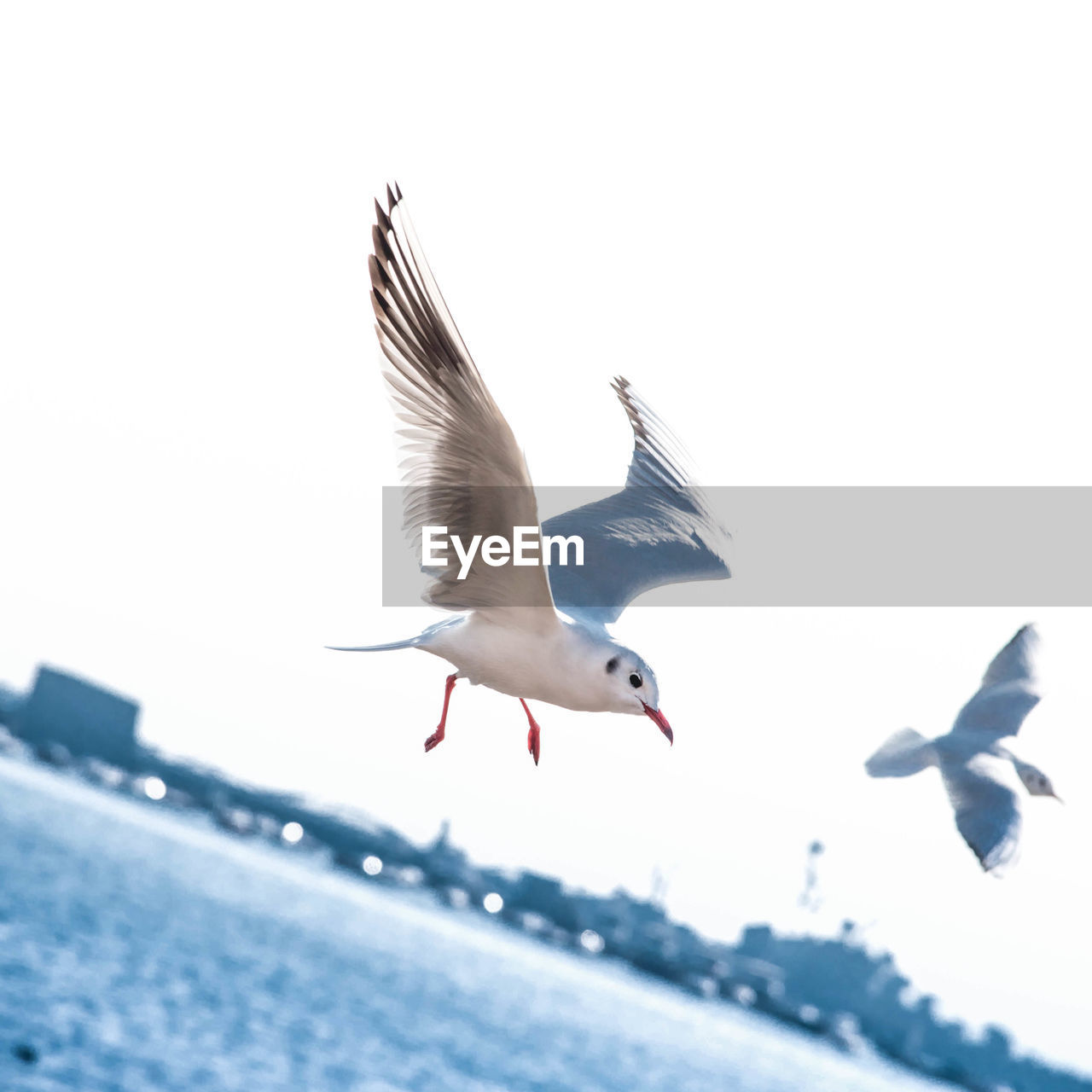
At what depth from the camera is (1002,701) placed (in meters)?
5.76

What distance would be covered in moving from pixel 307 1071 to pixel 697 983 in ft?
397

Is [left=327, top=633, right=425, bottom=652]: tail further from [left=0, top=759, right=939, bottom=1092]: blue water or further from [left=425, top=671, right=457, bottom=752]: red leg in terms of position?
[left=0, top=759, right=939, bottom=1092]: blue water

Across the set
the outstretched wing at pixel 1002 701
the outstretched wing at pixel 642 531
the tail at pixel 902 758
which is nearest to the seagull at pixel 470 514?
Result: the outstretched wing at pixel 642 531

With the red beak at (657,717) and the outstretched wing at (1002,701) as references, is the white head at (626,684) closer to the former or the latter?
the red beak at (657,717)

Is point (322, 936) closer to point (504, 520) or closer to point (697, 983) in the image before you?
point (697, 983)

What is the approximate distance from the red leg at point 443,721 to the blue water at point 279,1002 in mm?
29885

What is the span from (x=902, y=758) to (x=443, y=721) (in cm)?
212

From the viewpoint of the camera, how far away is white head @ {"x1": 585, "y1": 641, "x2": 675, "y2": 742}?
3.95 metres

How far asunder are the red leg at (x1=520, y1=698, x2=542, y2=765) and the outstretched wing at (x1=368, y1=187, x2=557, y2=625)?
1.19ft

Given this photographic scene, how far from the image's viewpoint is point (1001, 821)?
4.62 meters

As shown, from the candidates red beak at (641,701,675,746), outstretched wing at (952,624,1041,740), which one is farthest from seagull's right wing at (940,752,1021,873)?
red beak at (641,701,675,746)

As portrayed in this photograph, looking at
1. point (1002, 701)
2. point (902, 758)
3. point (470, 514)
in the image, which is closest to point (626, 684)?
point (470, 514)

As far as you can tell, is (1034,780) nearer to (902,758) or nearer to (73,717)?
(902,758)

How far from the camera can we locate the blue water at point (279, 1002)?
39906mm
